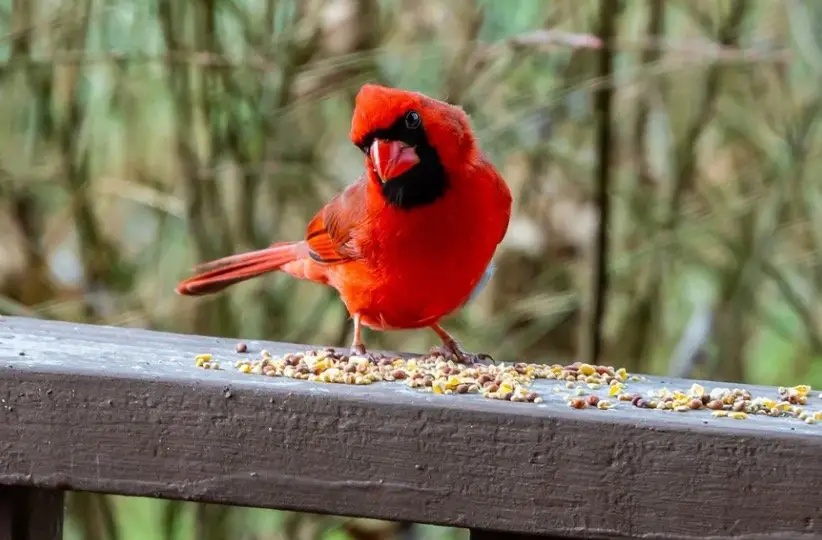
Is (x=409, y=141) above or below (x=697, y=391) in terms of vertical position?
above

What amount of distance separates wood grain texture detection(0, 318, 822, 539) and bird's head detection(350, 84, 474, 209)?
0.68 m

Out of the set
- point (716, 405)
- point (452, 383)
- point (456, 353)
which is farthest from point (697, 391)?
point (456, 353)

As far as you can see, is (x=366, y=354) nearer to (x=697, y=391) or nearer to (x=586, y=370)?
(x=586, y=370)

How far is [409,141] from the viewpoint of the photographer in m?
2.18

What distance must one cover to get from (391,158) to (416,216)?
0.51 feet

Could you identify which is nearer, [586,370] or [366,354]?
[586,370]

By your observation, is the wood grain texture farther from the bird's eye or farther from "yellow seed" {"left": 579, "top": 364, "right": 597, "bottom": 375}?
the bird's eye

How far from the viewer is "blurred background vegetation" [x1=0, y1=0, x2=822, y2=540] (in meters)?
3.14

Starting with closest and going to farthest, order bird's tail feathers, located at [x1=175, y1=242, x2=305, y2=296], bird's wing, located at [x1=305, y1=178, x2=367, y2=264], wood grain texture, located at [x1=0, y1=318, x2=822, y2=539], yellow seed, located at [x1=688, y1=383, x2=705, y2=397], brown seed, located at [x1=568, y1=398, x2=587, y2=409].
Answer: wood grain texture, located at [x1=0, y1=318, x2=822, y2=539] → brown seed, located at [x1=568, y1=398, x2=587, y2=409] → yellow seed, located at [x1=688, y1=383, x2=705, y2=397] → bird's wing, located at [x1=305, y1=178, x2=367, y2=264] → bird's tail feathers, located at [x1=175, y1=242, x2=305, y2=296]

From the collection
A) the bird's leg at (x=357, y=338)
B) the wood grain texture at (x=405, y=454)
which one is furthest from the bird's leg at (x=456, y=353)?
the wood grain texture at (x=405, y=454)

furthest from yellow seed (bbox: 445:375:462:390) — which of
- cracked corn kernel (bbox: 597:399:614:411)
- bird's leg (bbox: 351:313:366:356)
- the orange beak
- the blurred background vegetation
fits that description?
the blurred background vegetation

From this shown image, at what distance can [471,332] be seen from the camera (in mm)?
3471

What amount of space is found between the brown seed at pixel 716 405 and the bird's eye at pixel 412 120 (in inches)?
32.6

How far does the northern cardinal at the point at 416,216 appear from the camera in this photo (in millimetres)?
2143
